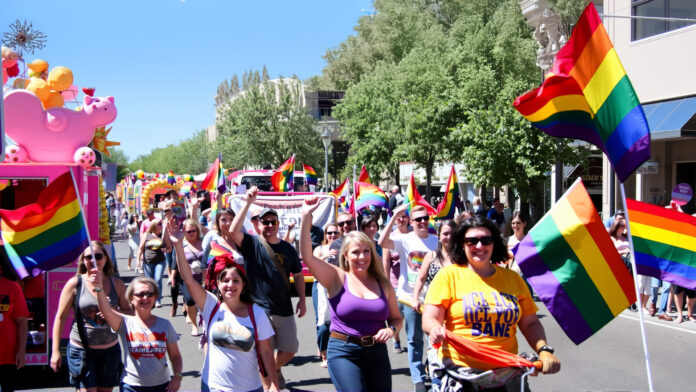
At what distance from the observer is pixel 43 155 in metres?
8.70

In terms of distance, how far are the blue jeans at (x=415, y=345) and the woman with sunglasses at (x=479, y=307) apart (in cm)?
247

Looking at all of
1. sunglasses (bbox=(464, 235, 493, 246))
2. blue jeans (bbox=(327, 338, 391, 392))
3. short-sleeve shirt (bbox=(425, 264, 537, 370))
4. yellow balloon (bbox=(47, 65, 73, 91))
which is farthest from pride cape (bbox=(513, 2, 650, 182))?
yellow balloon (bbox=(47, 65, 73, 91))

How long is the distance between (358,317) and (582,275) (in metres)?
1.51

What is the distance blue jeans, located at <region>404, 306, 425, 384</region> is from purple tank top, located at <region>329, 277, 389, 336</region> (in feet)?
6.26

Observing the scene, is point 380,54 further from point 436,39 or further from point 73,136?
point 73,136

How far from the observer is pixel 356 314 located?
14.5 ft

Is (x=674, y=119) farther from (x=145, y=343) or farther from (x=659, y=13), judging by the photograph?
(x=145, y=343)

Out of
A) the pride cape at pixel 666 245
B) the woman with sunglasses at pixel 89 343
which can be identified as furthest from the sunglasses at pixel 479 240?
the woman with sunglasses at pixel 89 343

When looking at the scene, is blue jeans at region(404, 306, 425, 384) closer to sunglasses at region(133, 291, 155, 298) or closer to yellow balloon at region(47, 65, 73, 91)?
sunglasses at region(133, 291, 155, 298)

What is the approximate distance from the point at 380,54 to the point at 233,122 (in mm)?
Answer: 11819

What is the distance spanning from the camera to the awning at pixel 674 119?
53.5 feet

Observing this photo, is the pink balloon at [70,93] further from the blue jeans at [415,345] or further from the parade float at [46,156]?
the blue jeans at [415,345]

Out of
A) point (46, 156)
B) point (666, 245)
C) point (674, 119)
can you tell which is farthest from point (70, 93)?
point (674, 119)

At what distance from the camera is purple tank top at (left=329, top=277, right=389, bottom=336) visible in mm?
4422
